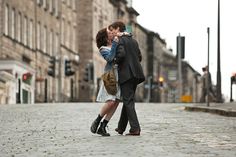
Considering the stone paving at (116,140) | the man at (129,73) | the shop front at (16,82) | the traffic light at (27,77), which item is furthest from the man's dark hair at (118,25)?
the traffic light at (27,77)

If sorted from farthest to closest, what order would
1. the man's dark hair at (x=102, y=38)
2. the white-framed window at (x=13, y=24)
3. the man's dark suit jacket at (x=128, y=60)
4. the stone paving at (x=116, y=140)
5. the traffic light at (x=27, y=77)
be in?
the white-framed window at (x=13, y=24) → the traffic light at (x=27, y=77) → the man's dark hair at (x=102, y=38) → the man's dark suit jacket at (x=128, y=60) → the stone paving at (x=116, y=140)

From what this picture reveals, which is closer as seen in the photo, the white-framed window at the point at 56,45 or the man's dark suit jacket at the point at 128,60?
the man's dark suit jacket at the point at 128,60

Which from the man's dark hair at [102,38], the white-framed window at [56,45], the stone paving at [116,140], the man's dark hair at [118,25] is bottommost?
the stone paving at [116,140]

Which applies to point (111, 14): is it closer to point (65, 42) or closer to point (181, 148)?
point (65, 42)

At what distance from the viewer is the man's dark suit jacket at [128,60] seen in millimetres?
14805

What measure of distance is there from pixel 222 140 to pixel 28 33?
192 feet

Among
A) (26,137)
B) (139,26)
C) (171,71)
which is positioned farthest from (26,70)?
(171,71)

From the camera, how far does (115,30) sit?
1510 cm

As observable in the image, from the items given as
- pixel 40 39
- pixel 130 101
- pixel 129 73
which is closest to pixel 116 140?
pixel 130 101

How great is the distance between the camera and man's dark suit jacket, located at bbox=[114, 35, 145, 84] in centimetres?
1480

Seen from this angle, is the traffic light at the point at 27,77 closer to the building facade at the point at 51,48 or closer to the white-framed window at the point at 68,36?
the building facade at the point at 51,48

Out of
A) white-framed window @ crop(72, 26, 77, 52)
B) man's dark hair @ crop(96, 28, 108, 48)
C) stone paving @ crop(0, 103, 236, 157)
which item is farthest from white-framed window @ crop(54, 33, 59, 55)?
man's dark hair @ crop(96, 28, 108, 48)

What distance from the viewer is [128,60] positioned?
48.9ft

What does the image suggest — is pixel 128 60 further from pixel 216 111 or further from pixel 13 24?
pixel 13 24
